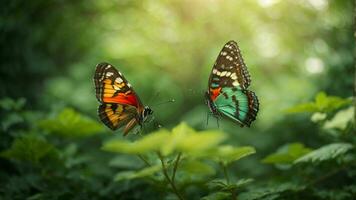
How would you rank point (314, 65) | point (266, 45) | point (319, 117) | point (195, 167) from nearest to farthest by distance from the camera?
point (195, 167), point (319, 117), point (314, 65), point (266, 45)

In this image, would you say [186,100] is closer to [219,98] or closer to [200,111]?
[200,111]

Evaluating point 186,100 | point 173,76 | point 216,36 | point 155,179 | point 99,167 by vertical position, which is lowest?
point 155,179

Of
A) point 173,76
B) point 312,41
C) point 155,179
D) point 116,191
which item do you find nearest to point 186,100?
point 173,76

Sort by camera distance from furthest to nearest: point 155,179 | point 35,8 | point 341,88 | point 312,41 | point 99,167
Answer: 1. point 312,41
2. point 35,8
3. point 341,88
4. point 99,167
5. point 155,179

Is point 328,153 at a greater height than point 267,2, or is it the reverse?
point 267,2

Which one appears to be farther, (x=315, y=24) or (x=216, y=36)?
(x=216, y=36)

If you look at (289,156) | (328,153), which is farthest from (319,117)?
(328,153)

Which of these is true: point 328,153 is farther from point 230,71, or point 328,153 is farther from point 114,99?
point 114,99
